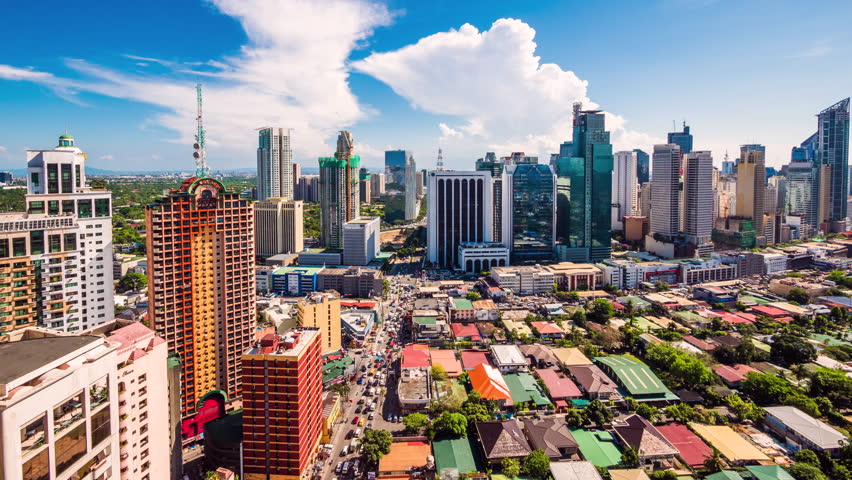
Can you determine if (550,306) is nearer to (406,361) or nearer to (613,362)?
(613,362)

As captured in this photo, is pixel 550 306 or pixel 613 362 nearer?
pixel 613 362

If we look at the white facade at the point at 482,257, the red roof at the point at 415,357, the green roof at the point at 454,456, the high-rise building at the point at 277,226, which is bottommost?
the green roof at the point at 454,456

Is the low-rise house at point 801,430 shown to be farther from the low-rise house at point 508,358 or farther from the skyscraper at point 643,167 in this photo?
the skyscraper at point 643,167

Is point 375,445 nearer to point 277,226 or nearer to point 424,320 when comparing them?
point 424,320

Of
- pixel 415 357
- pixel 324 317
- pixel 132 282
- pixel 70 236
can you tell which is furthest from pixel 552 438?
pixel 132 282

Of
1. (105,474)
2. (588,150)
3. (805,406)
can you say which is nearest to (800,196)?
(588,150)

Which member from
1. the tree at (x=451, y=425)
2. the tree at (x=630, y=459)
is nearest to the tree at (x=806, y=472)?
the tree at (x=630, y=459)
